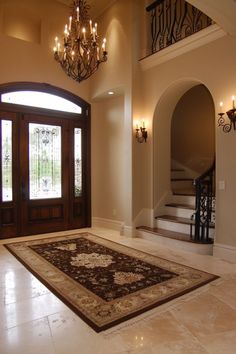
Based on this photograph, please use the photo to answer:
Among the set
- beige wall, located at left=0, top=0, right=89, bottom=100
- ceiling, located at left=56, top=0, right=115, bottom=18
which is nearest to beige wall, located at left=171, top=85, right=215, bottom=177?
ceiling, located at left=56, top=0, right=115, bottom=18

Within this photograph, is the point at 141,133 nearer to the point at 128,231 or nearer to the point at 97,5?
the point at 128,231

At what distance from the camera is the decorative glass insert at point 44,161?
5.72 m

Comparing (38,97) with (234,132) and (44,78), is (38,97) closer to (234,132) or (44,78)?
(44,78)

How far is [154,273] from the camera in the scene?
11.5 feet

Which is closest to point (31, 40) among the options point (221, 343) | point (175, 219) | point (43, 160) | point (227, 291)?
point (43, 160)

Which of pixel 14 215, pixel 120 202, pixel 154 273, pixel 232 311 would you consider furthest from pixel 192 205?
pixel 14 215

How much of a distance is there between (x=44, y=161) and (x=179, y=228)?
3230 millimetres

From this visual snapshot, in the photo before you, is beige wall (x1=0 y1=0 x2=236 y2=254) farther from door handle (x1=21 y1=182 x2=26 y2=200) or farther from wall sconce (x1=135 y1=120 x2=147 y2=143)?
door handle (x1=21 y1=182 x2=26 y2=200)

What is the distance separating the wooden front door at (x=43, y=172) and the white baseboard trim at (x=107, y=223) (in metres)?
0.20

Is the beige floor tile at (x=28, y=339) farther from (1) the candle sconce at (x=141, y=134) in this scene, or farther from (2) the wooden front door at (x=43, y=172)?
(1) the candle sconce at (x=141, y=134)

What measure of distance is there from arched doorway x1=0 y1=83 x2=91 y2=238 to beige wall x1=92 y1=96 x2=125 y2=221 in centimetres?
22

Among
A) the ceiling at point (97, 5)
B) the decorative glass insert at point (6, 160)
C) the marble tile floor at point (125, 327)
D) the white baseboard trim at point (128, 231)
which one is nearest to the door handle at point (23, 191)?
the decorative glass insert at point (6, 160)

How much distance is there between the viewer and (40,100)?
580 cm

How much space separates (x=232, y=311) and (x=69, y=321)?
5.13 feet
